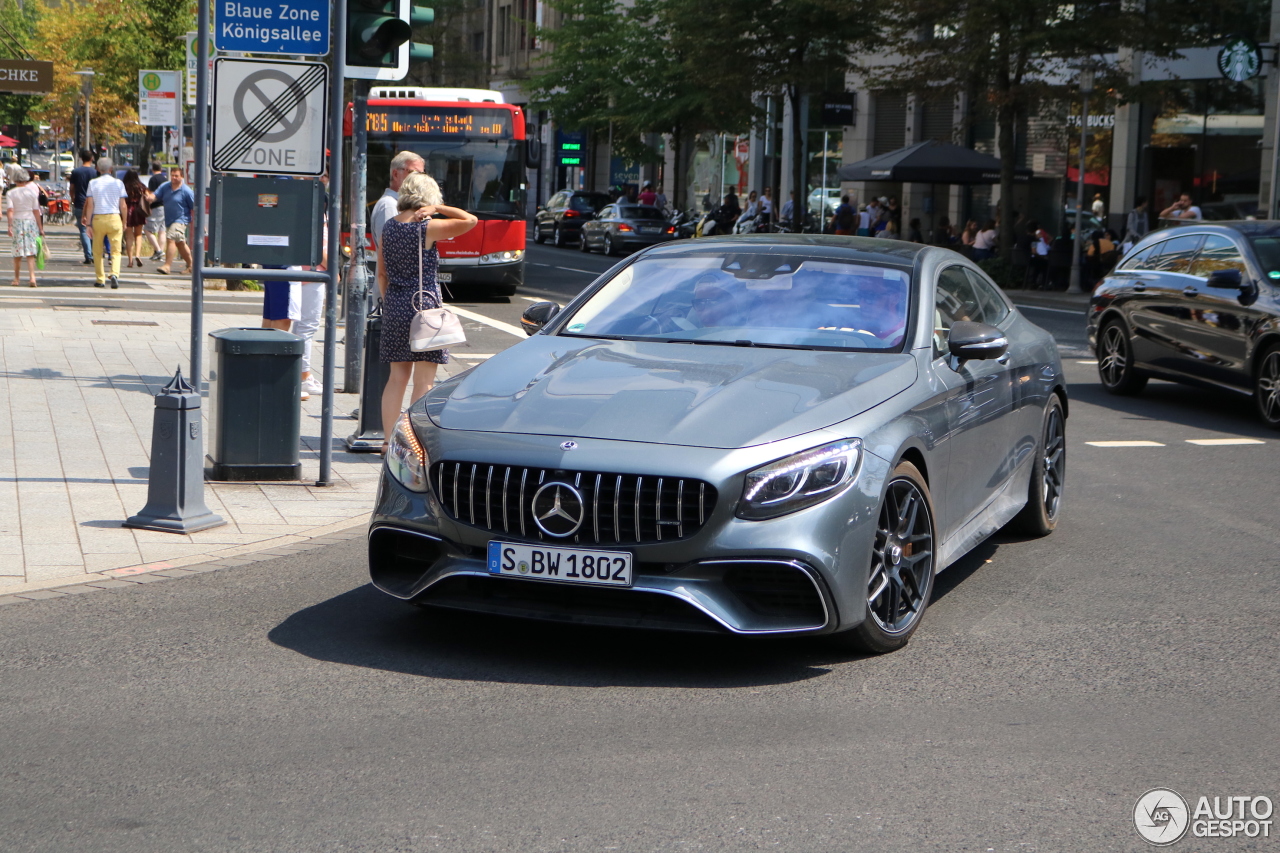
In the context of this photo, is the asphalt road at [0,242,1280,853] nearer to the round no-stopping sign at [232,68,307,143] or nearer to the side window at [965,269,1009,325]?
the side window at [965,269,1009,325]

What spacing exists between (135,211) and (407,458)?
25135 mm

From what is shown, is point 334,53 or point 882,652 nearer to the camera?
point 882,652

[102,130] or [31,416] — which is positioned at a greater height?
[102,130]

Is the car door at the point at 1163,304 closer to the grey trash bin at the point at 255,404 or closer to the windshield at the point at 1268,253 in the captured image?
the windshield at the point at 1268,253

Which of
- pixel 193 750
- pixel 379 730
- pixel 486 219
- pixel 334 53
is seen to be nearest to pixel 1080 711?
pixel 379 730

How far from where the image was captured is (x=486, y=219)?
24.2 meters

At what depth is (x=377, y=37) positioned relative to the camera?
9.27 meters

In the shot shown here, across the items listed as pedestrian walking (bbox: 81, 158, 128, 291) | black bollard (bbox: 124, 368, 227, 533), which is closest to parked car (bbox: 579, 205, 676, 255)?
pedestrian walking (bbox: 81, 158, 128, 291)

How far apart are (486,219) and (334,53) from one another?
15.7 m

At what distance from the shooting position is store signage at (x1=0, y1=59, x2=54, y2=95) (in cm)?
3338

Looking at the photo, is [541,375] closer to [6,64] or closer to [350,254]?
[350,254]

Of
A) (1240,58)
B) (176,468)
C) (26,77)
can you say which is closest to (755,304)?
(176,468)

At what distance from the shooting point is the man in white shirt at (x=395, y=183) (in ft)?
32.3

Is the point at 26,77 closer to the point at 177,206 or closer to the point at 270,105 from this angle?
the point at 177,206
